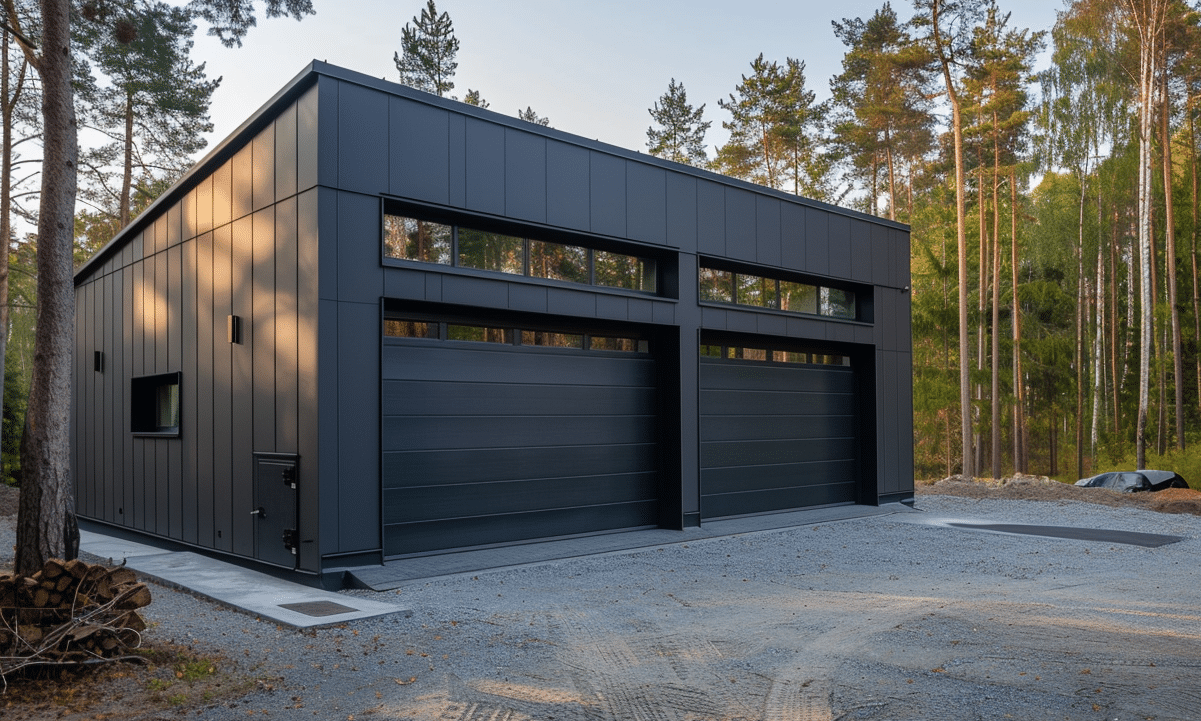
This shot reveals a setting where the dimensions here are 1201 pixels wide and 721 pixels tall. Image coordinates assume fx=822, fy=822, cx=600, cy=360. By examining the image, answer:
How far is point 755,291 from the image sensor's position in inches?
516

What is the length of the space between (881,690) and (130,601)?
462 centimetres

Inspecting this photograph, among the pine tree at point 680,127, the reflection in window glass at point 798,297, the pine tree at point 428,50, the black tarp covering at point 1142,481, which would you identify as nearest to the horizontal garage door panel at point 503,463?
the reflection in window glass at point 798,297

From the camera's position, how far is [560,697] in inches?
183

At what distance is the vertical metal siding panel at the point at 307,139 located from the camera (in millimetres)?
8172

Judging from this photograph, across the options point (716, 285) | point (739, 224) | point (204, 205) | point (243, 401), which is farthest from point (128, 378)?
point (739, 224)

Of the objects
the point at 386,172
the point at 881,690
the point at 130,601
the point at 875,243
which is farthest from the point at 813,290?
the point at 130,601

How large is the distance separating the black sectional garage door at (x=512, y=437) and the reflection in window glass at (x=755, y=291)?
7.29 ft

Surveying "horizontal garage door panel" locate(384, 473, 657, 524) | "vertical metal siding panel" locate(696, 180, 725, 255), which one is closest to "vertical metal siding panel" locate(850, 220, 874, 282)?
"vertical metal siding panel" locate(696, 180, 725, 255)

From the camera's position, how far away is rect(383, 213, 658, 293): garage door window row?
29.3 feet

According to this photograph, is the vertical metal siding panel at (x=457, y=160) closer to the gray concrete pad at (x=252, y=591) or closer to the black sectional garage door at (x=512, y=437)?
the black sectional garage door at (x=512, y=437)

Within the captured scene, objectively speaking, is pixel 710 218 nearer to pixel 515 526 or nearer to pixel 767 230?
pixel 767 230

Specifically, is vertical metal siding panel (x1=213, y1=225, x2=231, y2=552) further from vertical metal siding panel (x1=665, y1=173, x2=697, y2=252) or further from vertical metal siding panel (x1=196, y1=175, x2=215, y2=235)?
vertical metal siding panel (x1=665, y1=173, x2=697, y2=252)

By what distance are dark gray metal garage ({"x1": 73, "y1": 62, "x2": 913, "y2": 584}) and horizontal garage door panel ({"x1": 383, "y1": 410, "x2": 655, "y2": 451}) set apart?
3cm

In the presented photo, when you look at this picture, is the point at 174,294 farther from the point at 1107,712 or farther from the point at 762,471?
the point at 1107,712
